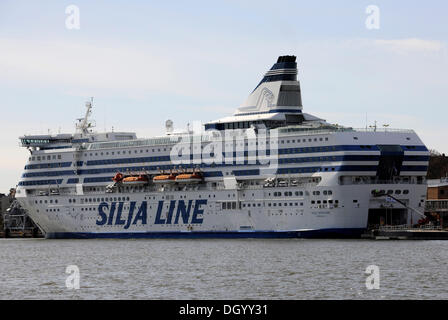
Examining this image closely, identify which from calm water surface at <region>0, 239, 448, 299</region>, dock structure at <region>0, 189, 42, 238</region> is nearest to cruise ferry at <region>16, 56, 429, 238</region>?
calm water surface at <region>0, 239, 448, 299</region>

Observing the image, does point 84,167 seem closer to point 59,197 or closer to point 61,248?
point 59,197

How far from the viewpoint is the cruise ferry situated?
72.1m

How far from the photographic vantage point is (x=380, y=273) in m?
46.3

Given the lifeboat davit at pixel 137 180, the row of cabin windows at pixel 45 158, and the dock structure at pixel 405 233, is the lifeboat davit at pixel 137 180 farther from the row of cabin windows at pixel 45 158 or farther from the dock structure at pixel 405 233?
the dock structure at pixel 405 233

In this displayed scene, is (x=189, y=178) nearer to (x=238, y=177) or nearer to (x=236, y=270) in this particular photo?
(x=238, y=177)

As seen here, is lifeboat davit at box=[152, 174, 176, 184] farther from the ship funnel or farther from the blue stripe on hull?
the ship funnel

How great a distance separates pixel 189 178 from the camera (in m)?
79.8

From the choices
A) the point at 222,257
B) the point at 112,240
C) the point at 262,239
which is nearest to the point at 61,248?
the point at 112,240

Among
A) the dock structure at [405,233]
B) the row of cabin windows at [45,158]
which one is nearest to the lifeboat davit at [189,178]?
the dock structure at [405,233]

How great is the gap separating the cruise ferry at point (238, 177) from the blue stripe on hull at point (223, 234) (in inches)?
3.2

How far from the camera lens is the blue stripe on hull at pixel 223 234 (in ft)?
235

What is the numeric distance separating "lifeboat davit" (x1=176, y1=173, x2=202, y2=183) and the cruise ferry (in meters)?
0.08

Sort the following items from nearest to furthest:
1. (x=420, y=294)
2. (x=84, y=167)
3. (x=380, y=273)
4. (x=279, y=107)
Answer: (x=420, y=294) < (x=380, y=273) < (x=279, y=107) < (x=84, y=167)
